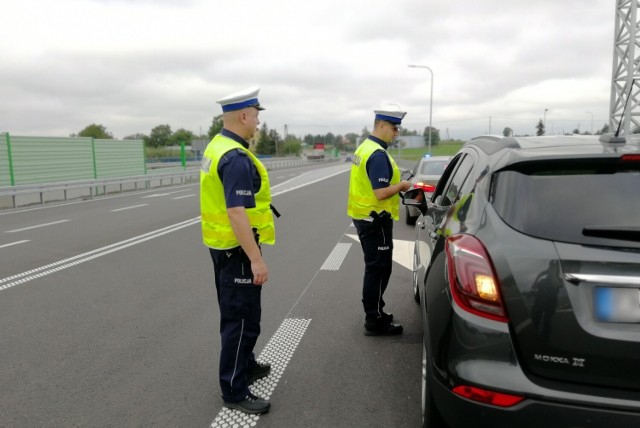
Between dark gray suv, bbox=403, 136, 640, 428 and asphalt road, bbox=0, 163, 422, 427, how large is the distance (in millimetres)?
1051

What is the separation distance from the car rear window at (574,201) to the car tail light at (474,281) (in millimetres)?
183

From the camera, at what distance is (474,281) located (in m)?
1.96

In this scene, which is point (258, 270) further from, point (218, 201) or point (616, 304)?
point (616, 304)

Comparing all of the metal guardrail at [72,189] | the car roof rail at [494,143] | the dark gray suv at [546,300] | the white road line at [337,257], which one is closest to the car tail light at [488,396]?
the dark gray suv at [546,300]

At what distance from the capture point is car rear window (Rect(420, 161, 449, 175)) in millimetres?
10231

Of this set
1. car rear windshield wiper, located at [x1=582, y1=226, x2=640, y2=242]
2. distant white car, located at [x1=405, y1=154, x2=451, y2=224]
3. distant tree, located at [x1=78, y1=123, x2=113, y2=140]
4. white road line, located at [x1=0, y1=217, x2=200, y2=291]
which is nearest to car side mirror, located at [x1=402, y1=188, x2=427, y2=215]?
car rear windshield wiper, located at [x1=582, y1=226, x2=640, y2=242]

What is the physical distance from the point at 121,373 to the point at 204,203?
1557 mm

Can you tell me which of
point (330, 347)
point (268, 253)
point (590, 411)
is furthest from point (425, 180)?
point (590, 411)

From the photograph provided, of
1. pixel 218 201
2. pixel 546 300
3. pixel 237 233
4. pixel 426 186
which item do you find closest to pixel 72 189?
pixel 426 186

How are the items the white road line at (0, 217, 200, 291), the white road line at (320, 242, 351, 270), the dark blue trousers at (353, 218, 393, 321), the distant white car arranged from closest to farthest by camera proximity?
1. the dark blue trousers at (353, 218, 393, 321)
2. the white road line at (0, 217, 200, 291)
3. the white road line at (320, 242, 351, 270)
4. the distant white car

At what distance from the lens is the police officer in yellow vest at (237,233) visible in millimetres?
2725

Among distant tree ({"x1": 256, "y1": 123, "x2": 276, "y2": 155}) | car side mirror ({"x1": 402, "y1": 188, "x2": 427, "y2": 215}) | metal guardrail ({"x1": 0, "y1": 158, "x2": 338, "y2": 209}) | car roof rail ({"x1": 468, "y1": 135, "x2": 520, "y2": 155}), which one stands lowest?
metal guardrail ({"x1": 0, "y1": 158, "x2": 338, "y2": 209})

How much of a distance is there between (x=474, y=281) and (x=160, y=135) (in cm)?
13250

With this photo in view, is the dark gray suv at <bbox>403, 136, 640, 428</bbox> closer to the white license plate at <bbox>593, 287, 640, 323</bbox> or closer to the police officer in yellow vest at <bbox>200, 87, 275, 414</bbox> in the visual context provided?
the white license plate at <bbox>593, 287, 640, 323</bbox>
